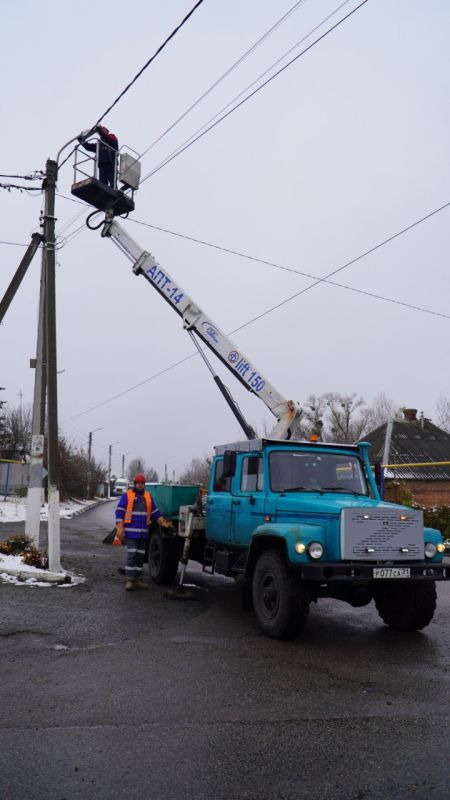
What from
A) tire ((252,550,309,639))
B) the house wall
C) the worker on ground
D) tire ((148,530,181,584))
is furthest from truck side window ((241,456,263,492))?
the house wall

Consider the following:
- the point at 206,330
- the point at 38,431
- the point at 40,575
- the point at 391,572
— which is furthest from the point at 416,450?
the point at 391,572

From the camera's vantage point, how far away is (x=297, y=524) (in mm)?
6605

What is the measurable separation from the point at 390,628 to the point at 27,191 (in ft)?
33.5

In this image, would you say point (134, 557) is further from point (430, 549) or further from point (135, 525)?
point (430, 549)

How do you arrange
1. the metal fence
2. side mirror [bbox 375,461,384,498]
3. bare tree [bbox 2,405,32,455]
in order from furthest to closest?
bare tree [bbox 2,405,32,455] → the metal fence → side mirror [bbox 375,461,384,498]

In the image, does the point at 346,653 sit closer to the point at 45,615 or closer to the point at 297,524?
the point at 297,524

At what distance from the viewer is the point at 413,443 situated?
35531 millimetres

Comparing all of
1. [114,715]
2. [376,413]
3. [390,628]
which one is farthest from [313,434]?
[376,413]

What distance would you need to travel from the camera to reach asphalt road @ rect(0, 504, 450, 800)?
10.9 feet

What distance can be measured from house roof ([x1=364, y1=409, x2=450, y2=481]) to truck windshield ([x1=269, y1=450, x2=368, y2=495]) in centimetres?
2385

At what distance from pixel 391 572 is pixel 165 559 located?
15.1 ft

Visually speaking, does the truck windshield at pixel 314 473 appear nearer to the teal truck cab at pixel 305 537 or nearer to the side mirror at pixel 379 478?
the teal truck cab at pixel 305 537

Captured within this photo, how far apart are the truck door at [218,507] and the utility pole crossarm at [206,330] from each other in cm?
189

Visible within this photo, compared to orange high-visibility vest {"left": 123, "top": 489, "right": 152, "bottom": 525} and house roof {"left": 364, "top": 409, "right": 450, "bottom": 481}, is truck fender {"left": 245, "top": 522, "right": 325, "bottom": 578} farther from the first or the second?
house roof {"left": 364, "top": 409, "right": 450, "bottom": 481}
